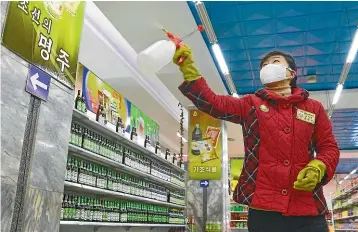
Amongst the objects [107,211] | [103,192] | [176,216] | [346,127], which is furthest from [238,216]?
[103,192]

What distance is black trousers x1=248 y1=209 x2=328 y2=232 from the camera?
1.59 m

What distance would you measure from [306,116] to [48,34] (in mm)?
2216

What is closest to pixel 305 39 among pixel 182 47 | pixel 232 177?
pixel 182 47

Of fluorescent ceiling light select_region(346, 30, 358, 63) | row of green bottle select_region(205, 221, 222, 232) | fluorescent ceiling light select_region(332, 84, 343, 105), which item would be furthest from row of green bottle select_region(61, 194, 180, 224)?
fluorescent ceiling light select_region(332, 84, 343, 105)

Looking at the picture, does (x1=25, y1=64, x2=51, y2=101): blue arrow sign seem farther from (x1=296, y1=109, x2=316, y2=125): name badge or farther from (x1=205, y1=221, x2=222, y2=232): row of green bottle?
(x1=205, y1=221, x2=222, y2=232): row of green bottle

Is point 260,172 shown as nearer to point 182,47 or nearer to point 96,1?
point 182,47

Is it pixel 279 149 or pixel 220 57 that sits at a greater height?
pixel 220 57

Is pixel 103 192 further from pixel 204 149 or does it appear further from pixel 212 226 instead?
pixel 204 149

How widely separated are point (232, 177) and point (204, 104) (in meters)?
13.3

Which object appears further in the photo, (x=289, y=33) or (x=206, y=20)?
(x=289, y=33)

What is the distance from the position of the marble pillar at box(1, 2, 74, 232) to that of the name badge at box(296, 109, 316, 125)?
1.90 m

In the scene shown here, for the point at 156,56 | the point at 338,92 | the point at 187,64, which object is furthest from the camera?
the point at 338,92

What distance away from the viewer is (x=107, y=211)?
5.06 m

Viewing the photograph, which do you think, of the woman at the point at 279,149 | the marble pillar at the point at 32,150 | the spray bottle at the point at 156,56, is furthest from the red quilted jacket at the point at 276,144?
the marble pillar at the point at 32,150
